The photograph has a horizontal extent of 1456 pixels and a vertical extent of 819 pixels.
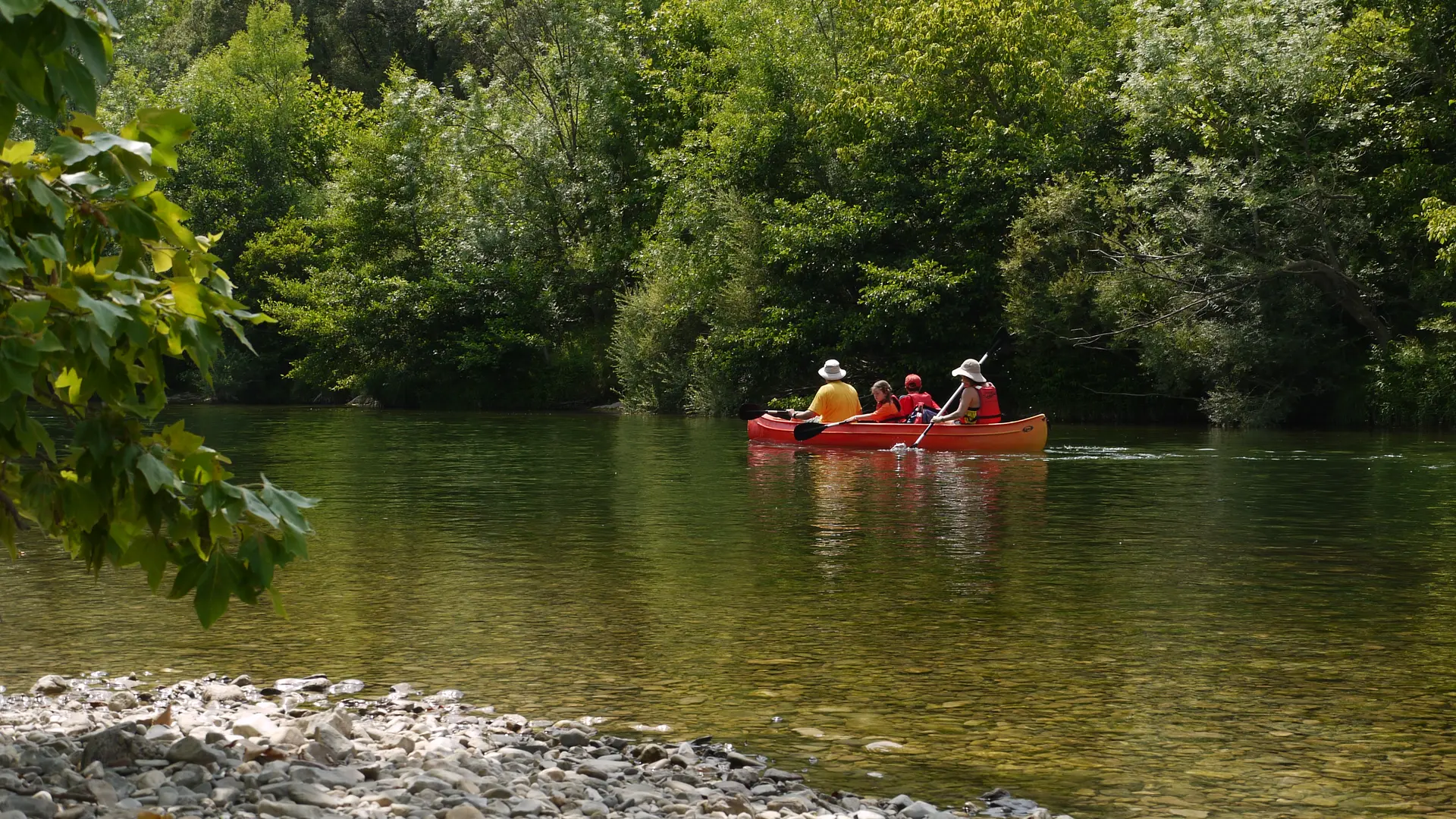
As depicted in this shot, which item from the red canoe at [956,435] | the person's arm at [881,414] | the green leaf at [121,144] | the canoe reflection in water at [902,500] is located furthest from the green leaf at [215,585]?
the person's arm at [881,414]

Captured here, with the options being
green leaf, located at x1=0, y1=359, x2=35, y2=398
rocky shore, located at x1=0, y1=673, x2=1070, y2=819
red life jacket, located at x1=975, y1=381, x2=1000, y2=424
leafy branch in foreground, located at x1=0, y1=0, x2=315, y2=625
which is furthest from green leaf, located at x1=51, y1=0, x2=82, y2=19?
red life jacket, located at x1=975, y1=381, x2=1000, y2=424

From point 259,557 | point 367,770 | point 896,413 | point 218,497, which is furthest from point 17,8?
point 896,413

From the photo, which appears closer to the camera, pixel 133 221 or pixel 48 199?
pixel 48 199

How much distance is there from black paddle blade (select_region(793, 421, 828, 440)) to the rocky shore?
62.7 ft

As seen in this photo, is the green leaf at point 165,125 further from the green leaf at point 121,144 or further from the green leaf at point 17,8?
the green leaf at point 17,8

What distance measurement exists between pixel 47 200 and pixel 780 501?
13.5 meters

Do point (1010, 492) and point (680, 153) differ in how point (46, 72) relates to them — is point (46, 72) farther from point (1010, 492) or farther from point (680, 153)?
point (680, 153)

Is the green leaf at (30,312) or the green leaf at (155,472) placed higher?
the green leaf at (30,312)

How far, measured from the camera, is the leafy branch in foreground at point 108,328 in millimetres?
3123

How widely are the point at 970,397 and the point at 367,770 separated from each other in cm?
2024

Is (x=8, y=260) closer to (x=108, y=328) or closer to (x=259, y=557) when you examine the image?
(x=108, y=328)

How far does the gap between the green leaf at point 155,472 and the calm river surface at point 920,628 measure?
2904 millimetres

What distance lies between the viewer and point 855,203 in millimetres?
39625

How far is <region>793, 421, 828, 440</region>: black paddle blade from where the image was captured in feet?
82.9
